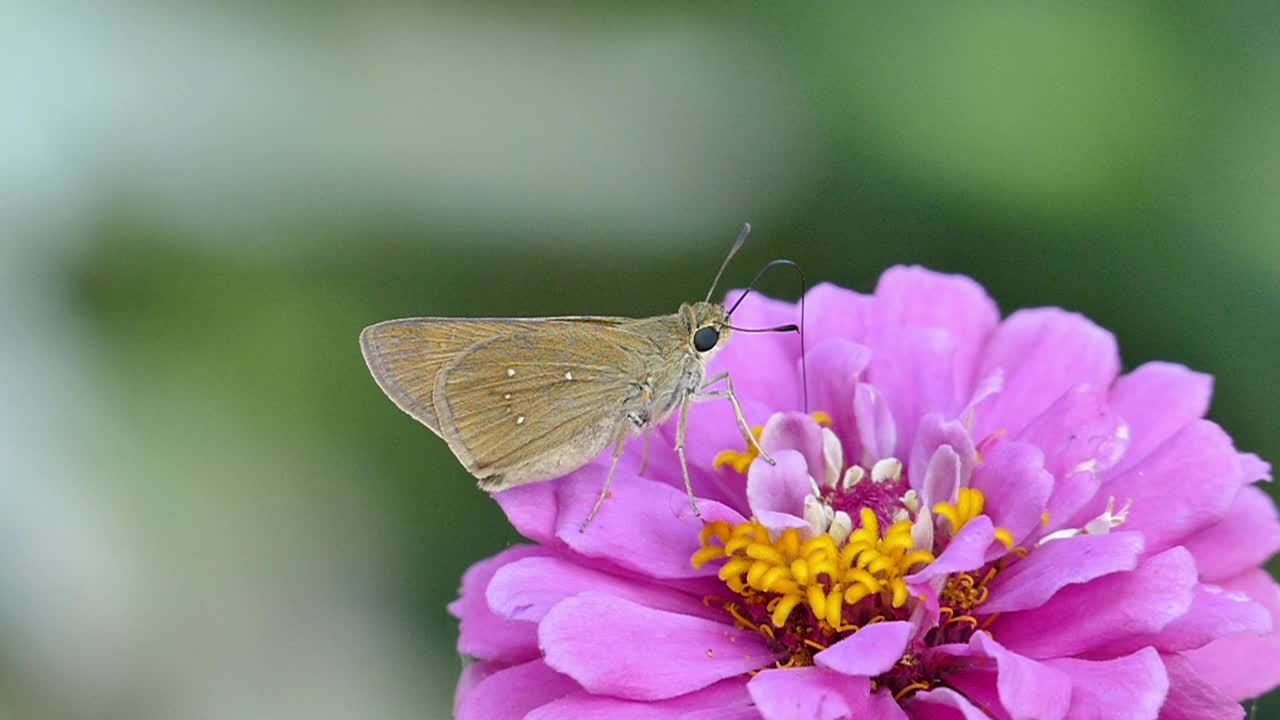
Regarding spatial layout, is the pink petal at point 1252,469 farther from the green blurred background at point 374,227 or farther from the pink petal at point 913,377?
the green blurred background at point 374,227

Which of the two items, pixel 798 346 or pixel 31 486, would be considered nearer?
pixel 798 346

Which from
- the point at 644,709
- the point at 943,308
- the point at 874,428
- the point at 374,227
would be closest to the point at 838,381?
the point at 874,428

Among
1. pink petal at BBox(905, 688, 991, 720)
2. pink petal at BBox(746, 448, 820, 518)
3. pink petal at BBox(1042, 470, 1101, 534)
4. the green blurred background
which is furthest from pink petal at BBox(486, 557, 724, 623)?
the green blurred background

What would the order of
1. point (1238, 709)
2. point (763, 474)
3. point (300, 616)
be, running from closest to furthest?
point (1238, 709)
point (763, 474)
point (300, 616)

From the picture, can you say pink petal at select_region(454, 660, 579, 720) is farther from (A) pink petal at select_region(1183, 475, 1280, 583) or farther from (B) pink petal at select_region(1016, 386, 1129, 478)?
(A) pink petal at select_region(1183, 475, 1280, 583)

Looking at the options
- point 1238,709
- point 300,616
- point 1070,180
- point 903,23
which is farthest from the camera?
point 300,616

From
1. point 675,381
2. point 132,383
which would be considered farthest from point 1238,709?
point 132,383

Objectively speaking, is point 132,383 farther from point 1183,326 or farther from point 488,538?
point 1183,326
